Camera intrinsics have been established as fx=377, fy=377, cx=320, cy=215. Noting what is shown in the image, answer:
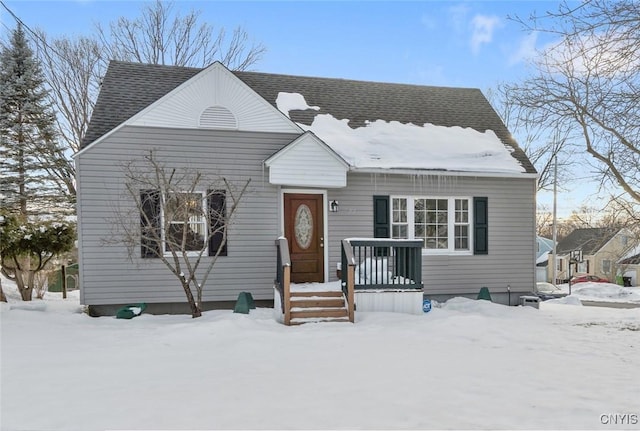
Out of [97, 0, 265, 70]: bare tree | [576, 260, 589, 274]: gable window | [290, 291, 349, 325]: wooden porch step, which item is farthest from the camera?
[576, 260, 589, 274]: gable window

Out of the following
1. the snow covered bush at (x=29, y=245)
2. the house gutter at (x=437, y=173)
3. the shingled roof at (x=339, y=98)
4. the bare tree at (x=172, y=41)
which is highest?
the bare tree at (x=172, y=41)

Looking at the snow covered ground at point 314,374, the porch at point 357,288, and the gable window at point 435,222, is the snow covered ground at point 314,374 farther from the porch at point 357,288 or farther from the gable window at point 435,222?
the gable window at point 435,222

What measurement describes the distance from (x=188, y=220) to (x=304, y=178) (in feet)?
7.83

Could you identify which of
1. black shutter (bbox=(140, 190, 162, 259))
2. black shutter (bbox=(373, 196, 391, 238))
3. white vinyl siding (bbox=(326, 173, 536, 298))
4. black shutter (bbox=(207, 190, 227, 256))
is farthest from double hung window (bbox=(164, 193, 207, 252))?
black shutter (bbox=(373, 196, 391, 238))

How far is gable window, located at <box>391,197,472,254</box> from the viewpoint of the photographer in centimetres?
863

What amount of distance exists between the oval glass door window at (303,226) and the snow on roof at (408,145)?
1420 mm

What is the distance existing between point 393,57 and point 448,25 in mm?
2066

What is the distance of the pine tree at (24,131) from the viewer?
1547 cm

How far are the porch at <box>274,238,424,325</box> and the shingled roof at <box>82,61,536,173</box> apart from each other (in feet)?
11.9

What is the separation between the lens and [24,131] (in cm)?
1570

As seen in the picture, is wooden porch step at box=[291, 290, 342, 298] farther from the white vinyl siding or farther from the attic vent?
the attic vent

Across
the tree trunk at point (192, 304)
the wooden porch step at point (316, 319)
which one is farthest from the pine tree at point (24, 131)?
the wooden porch step at point (316, 319)

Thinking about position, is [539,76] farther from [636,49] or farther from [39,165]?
[39,165]

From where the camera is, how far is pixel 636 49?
4656 millimetres
